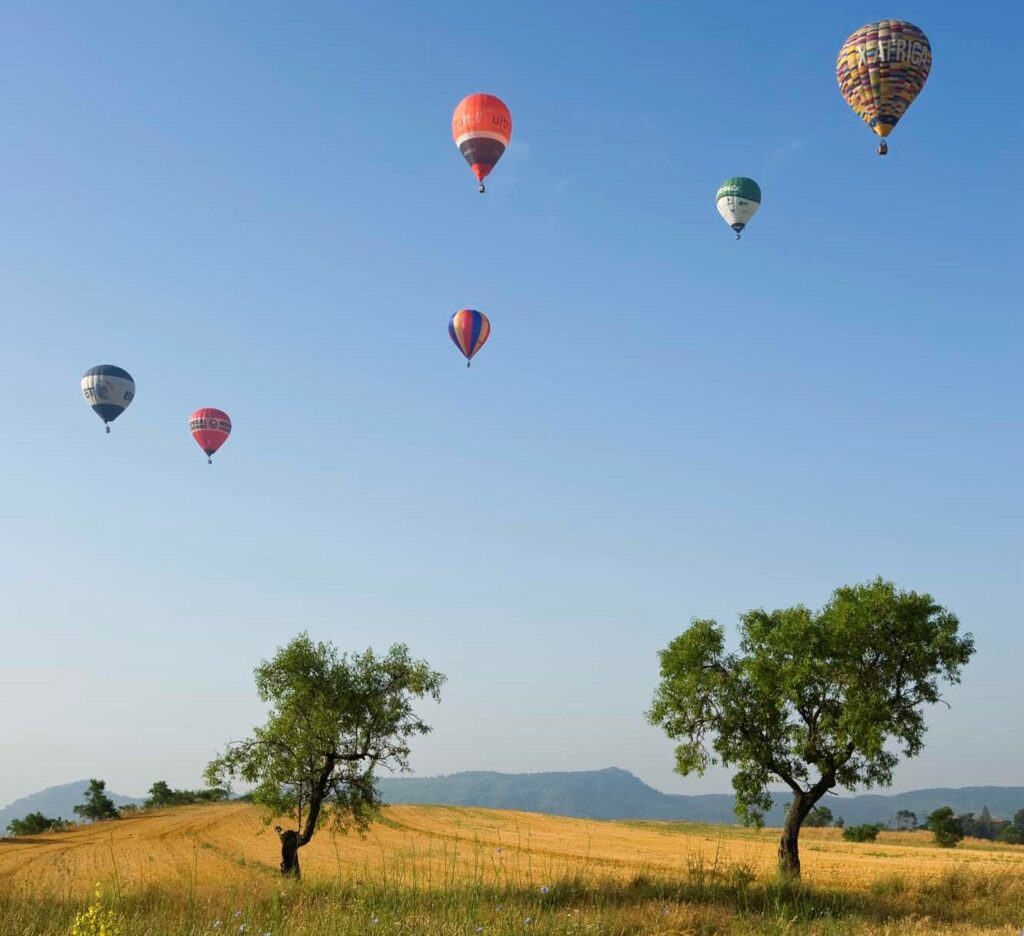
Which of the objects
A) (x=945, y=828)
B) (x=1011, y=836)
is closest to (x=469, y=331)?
(x=945, y=828)

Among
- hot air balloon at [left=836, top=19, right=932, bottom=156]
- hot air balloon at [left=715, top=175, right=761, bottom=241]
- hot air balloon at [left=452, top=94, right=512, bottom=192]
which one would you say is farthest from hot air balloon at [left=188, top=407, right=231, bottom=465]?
hot air balloon at [left=836, top=19, right=932, bottom=156]

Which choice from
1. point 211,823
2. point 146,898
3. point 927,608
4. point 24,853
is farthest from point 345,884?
point 211,823

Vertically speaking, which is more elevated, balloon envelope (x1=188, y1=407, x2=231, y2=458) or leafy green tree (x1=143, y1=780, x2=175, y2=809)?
balloon envelope (x1=188, y1=407, x2=231, y2=458)

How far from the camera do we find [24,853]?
6450 cm

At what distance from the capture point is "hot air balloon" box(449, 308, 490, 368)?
219 feet

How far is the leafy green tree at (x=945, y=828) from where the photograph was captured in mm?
82438

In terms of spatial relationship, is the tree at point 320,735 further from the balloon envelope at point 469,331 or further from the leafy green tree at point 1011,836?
the leafy green tree at point 1011,836

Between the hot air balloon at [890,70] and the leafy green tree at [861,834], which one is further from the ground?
the hot air balloon at [890,70]

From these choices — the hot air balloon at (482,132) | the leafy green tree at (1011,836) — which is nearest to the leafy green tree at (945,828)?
the leafy green tree at (1011,836)

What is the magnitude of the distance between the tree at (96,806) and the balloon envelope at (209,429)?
127 ft

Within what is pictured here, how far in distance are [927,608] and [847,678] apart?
4257 mm

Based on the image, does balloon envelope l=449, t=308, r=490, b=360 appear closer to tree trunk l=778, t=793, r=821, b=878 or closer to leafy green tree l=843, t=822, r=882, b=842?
tree trunk l=778, t=793, r=821, b=878

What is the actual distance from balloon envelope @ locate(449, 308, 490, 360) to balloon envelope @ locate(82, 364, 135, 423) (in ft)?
91.6

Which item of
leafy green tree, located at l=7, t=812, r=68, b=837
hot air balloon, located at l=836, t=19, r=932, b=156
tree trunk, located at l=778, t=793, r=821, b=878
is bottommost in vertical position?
leafy green tree, located at l=7, t=812, r=68, b=837
